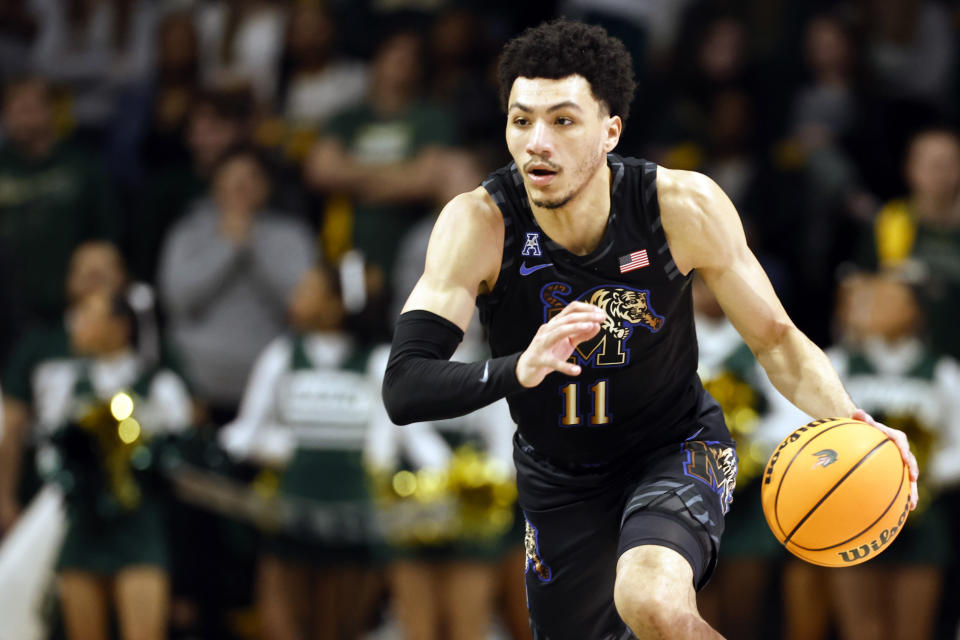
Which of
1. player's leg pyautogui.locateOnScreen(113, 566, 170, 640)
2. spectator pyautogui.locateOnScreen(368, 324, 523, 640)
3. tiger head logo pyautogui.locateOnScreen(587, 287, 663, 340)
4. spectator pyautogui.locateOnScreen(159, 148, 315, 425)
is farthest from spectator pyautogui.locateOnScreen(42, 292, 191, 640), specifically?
tiger head logo pyautogui.locateOnScreen(587, 287, 663, 340)

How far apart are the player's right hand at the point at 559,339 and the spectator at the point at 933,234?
476 cm

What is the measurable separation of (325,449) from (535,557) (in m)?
3.28

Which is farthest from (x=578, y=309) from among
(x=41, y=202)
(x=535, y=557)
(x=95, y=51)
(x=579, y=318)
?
(x=95, y=51)

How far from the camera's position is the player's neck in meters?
4.17

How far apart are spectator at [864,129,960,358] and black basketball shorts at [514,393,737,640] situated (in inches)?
150

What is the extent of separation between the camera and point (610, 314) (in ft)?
→ 13.6

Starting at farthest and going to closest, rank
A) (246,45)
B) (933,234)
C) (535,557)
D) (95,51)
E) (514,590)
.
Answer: (95,51) < (246,45) < (933,234) < (514,590) < (535,557)

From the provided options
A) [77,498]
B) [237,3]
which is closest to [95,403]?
[77,498]

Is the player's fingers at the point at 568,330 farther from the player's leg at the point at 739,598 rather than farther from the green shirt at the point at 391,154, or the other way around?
the green shirt at the point at 391,154

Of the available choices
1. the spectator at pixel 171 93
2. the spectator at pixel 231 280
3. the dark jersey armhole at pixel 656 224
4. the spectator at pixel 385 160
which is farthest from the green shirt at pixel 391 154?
the dark jersey armhole at pixel 656 224

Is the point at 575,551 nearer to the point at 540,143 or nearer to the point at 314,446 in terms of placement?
the point at 540,143

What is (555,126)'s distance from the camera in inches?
159

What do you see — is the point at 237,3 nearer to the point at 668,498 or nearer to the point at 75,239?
the point at 75,239

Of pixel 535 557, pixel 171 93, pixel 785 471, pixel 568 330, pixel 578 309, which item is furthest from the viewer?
pixel 171 93
